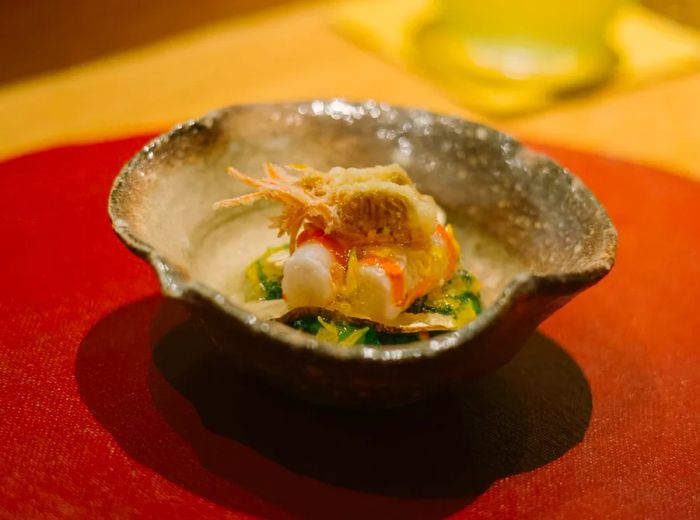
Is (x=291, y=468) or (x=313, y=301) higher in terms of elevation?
(x=313, y=301)

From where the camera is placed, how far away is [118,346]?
4.03 feet

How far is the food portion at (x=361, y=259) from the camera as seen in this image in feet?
3.67

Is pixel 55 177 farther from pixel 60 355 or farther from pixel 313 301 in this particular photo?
pixel 313 301

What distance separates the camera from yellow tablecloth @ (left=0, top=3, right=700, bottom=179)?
2.15 meters

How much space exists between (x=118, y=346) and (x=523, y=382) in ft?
2.04

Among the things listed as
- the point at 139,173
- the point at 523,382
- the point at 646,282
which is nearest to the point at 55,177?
the point at 139,173

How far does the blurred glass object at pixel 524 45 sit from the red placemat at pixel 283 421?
1081mm

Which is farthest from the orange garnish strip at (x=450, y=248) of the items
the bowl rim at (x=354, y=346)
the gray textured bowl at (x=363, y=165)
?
the bowl rim at (x=354, y=346)

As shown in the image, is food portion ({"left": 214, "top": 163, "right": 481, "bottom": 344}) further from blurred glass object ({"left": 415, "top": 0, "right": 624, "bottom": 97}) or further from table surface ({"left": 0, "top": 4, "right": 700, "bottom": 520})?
blurred glass object ({"left": 415, "top": 0, "right": 624, "bottom": 97})

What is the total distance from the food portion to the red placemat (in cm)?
12

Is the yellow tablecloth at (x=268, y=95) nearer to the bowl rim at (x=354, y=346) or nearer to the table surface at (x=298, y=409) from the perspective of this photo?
the table surface at (x=298, y=409)

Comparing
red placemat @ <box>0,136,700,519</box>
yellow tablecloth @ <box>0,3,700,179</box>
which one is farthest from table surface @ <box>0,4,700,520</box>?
yellow tablecloth @ <box>0,3,700,179</box>

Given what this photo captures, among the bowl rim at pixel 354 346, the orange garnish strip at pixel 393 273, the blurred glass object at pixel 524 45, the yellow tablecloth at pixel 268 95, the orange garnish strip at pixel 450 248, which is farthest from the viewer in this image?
the blurred glass object at pixel 524 45

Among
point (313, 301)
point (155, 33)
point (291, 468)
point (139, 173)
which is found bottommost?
point (155, 33)
